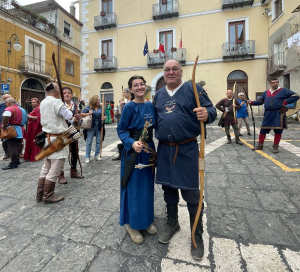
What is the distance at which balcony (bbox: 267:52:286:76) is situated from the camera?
12647mm

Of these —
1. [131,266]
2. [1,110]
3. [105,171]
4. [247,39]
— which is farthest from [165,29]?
[131,266]

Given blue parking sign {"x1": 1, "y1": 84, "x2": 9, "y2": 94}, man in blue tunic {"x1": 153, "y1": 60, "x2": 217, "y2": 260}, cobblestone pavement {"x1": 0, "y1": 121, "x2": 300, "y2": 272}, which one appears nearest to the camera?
cobblestone pavement {"x1": 0, "y1": 121, "x2": 300, "y2": 272}

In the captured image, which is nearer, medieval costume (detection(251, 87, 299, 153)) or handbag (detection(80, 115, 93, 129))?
handbag (detection(80, 115, 93, 129))

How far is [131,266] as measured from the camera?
164 cm

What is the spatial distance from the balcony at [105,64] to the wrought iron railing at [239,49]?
30.3ft

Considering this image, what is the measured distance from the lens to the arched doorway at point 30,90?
46.7 ft

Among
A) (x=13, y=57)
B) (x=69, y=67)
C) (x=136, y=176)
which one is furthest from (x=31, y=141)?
(x=69, y=67)

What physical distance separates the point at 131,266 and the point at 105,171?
2.72 meters

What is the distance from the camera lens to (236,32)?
15148mm

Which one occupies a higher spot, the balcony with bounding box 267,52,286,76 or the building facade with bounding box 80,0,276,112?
the building facade with bounding box 80,0,276,112

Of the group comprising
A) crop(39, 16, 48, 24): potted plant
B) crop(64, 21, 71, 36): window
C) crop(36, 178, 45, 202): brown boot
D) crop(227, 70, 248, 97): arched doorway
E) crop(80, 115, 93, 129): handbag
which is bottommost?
crop(36, 178, 45, 202): brown boot

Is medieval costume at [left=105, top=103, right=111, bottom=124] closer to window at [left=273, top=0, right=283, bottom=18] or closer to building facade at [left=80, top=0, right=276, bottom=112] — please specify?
building facade at [left=80, top=0, right=276, bottom=112]

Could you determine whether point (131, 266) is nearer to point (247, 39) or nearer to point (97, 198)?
point (97, 198)

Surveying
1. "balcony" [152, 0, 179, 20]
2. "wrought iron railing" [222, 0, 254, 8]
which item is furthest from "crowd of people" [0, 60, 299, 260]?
"balcony" [152, 0, 179, 20]
